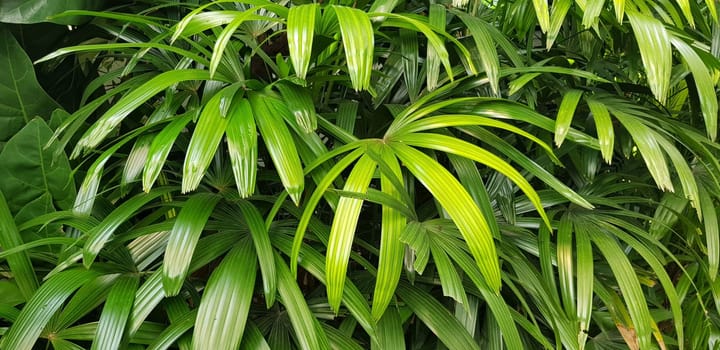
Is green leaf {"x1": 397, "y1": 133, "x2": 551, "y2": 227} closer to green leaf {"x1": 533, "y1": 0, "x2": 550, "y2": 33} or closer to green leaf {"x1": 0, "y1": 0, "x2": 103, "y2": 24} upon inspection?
green leaf {"x1": 533, "y1": 0, "x2": 550, "y2": 33}

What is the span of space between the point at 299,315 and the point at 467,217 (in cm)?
20

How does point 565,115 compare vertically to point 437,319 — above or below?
above

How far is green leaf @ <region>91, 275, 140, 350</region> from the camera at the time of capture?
574 millimetres

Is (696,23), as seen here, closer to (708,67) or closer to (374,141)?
(708,67)

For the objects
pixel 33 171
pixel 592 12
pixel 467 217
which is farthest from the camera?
pixel 33 171

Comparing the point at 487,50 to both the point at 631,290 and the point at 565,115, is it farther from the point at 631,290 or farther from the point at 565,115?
the point at 631,290

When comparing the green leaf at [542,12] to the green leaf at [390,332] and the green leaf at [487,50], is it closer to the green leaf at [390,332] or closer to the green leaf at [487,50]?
the green leaf at [487,50]

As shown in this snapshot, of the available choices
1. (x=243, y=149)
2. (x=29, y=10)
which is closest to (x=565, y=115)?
(x=243, y=149)

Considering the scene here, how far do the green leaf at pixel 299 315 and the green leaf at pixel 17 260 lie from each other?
0.31 meters

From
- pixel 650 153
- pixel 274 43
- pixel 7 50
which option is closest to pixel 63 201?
pixel 7 50

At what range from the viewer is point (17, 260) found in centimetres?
68

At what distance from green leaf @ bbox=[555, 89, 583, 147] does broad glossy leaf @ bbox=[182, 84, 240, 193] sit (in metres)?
0.37

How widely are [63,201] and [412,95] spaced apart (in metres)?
0.52

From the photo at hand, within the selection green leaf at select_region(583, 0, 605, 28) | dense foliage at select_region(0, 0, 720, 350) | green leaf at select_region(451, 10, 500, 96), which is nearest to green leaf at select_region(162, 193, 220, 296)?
dense foliage at select_region(0, 0, 720, 350)
